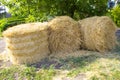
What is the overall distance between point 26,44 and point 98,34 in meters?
1.66

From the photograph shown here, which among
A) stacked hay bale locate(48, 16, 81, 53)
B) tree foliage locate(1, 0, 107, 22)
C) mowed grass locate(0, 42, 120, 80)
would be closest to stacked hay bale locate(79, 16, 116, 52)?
stacked hay bale locate(48, 16, 81, 53)

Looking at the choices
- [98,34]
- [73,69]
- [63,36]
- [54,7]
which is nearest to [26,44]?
[63,36]

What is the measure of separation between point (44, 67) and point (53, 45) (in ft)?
2.99

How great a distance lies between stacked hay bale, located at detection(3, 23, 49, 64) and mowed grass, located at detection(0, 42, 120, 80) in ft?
0.81

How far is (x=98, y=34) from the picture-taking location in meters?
5.61

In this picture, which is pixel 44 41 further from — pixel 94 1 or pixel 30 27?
pixel 94 1

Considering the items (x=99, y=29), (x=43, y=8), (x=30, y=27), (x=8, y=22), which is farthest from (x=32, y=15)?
(x=8, y=22)

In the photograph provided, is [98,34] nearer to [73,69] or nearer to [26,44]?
[73,69]

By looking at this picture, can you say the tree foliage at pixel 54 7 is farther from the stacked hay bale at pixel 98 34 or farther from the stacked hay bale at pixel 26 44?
the stacked hay bale at pixel 26 44

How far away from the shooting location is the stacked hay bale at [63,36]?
5.74 m

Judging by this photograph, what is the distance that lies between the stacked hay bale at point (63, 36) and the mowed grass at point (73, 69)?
0.43 meters

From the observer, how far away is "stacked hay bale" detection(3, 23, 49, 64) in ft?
17.6

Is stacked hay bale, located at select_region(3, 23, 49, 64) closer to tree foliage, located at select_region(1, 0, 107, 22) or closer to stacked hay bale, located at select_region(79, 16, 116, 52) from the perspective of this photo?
stacked hay bale, located at select_region(79, 16, 116, 52)

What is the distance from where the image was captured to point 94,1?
23.1 ft
